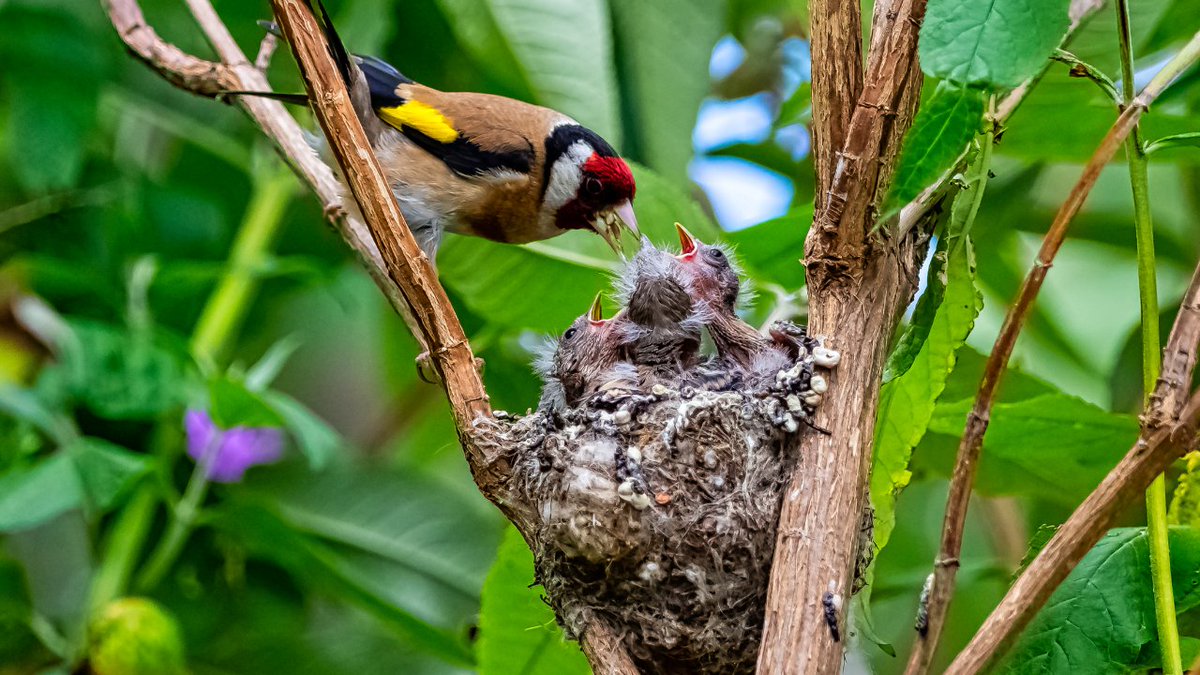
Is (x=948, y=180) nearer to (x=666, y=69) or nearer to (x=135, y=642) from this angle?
(x=666, y=69)

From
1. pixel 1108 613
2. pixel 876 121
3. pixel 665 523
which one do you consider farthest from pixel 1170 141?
pixel 665 523

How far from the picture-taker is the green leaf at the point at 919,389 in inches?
54.6

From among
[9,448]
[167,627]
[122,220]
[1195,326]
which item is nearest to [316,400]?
[122,220]

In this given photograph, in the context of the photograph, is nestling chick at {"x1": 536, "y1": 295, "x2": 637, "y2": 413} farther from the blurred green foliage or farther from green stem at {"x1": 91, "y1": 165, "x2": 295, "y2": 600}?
green stem at {"x1": 91, "y1": 165, "x2": 295, "y2": 600}

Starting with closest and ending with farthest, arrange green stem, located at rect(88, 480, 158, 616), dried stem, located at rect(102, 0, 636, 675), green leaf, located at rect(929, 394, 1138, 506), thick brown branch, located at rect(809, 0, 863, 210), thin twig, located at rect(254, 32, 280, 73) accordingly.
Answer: thick brown branch, located at rect(809, 0, 863, 210)
dried stem, located at rect(102, 0, 636, 675)
green leaf, located at rect(929, 394, 1138, 506)
thin twig, located at rect(254, 32, 280, 73)
green stem, located at rect(88, 480, 158, 616)

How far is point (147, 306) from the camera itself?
115 inches

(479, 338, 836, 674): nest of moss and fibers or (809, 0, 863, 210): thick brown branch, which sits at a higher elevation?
(809, 0, 863, 210): thick brown branch

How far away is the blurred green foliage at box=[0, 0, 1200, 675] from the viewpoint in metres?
1.80

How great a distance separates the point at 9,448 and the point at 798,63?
8.28 feet

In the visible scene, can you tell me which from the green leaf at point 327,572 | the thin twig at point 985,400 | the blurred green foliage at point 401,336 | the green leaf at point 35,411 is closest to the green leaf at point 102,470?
the blurred green foliage at point 401,336

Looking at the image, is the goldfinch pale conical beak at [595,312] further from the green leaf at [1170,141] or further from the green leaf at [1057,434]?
the green leaf at [1170,141]

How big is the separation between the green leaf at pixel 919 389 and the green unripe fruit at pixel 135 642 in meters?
1.55

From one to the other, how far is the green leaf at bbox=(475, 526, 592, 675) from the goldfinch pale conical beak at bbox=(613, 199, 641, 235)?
953 mm

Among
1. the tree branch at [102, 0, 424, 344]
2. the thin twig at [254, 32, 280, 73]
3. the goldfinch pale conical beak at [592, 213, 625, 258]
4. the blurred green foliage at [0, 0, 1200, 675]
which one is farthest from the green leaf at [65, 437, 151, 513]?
the goldfinch pale conical beak at [592, 213, 625, 258]
